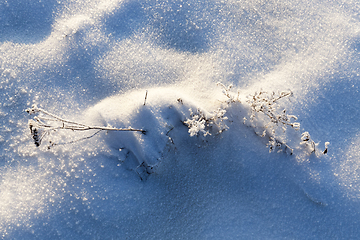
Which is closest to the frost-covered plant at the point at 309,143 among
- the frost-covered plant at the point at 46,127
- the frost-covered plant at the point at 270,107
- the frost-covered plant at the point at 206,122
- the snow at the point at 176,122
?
the snow at the point at 176,122

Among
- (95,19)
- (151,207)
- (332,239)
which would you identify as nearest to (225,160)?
(151,207)

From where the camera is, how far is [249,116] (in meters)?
2.23

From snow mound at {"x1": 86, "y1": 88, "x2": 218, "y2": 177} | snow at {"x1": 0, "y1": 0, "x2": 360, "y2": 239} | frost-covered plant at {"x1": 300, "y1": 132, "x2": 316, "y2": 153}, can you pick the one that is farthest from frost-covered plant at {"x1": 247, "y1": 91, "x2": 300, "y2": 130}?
snow mound at {"x1": 86, "y1": 88, "x2": 218, "y2": 177}

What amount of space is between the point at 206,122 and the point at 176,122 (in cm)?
28

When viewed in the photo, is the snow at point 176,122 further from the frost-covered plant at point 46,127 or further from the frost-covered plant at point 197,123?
the frost-covered plant at point 46,127

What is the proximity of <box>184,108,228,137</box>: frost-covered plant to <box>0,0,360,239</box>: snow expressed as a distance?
1 centimetres

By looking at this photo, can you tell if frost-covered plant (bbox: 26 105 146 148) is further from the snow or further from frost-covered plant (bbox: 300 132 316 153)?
frost-covered plant (bbox: 300 132 316 153)

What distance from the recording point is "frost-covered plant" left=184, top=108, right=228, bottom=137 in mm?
2016

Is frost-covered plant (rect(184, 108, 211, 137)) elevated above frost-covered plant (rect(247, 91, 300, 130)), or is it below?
above

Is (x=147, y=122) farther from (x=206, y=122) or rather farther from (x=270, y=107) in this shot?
(x=270, y=107)

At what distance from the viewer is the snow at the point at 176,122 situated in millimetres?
2066

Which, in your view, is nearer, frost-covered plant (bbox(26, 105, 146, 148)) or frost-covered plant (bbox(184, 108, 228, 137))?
frost-covered plant (bbox(26, 105, 146, 148))

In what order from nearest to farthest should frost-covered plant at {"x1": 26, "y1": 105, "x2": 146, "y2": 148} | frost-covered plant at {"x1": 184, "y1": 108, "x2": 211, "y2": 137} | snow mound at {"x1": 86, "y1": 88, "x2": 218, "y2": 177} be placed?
frost-covered plant at {"x1": 26, "y1": 105, "x2": 146, "y2": 148}, frost-covered plant at {"x1": 184, "y1": 108, "x2": 211, "y2": 137}, snow mound at {"x1": 86, "y1": 88, "x2": 218, "y2": 177}

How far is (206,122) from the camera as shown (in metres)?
2.17
